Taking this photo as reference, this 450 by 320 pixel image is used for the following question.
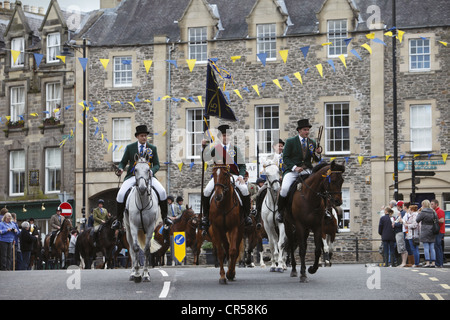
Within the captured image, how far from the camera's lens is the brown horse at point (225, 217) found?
16.8 m

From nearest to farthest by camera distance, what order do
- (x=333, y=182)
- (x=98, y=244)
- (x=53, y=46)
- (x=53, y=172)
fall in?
(x=333, y=182) < (x=98, y=244) < (x=53, y=172) < (x=53, y=46)

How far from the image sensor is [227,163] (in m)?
17.0

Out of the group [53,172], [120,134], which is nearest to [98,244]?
[120,134]

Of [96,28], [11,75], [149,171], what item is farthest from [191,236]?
[11,75]

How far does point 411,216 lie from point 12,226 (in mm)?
11357

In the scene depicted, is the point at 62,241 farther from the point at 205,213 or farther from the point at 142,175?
the point at 142,175

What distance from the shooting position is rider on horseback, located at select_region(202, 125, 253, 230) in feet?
55.9

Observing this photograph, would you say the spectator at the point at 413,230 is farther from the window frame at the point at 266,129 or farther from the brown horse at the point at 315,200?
the window frame at the point at 266,129

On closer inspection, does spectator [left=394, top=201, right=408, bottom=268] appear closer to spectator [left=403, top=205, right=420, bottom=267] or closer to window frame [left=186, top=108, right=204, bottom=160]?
spectator [left=403, top=205, right=420, bottom=267]

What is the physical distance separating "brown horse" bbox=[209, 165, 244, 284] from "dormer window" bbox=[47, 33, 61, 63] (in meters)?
34.2

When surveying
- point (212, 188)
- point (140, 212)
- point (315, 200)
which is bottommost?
point (140, 212)

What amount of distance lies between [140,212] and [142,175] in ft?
2.40

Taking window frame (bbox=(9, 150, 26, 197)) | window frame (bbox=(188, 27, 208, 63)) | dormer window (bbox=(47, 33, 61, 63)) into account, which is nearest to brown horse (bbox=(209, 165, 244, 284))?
window frame (bbox=(188, 27, 208, 63))

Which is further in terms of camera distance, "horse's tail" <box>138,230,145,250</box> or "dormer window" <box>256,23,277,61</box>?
"dormer window" <box>256,23,277,61</box>
